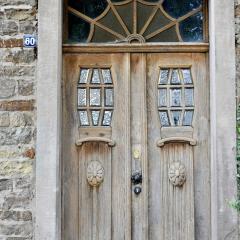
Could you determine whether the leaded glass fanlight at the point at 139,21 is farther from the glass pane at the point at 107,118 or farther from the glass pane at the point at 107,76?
the glass pane at the point at 107,118

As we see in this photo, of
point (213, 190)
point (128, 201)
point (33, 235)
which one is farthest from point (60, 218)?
point (213, 190)

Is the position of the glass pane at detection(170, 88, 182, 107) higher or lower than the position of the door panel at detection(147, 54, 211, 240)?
higher

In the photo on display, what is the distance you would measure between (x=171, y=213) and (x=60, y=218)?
112cm

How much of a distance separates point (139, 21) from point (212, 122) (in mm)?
1323

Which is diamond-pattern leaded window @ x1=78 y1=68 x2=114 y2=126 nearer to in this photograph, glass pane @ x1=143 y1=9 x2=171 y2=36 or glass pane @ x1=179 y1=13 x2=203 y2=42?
glass pane @ x1=143 y1=9 x2=171 y2=36

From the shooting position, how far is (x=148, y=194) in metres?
6.35

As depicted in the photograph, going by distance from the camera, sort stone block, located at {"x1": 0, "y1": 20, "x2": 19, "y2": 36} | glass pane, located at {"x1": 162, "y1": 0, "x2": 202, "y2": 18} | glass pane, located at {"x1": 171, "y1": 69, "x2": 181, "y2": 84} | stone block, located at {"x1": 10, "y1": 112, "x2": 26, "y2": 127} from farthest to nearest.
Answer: glass pane, located at {"x1": 162, "y1": 0, "x2": 202, "y2": 18}, glass pane, located at {"x1": 171, "y1": 69, "x2": 181, "y2": 84}, stone block, located at {"x1": 0, "y1": 20, "x2": 19, "y2": 36}, stone block, located at {"x1": 10, "y1": 112, "x2": 26, "y2": 127}

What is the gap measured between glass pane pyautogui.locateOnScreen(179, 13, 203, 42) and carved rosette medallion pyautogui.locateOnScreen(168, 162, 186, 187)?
133 centimetres

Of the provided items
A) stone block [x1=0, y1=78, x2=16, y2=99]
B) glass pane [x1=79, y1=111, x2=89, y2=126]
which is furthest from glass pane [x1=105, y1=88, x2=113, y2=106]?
stone block [x1=0, y1=78, x2=16, y2=99]

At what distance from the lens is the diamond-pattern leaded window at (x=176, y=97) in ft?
21.1

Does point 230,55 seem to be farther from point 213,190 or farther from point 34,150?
point 34,150

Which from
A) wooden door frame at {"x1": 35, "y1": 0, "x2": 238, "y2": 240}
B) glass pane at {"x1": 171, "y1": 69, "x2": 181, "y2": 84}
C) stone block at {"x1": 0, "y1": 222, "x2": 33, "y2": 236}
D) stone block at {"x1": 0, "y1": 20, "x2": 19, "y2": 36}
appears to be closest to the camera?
wooden door frame at {"x1": 35, "y1": 0, "x2": 238, "y2": 240}

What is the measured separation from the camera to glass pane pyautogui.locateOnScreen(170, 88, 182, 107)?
6438mm

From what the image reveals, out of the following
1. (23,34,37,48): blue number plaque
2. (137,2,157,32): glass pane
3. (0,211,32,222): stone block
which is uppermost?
(137,2,157,32): glass pane
